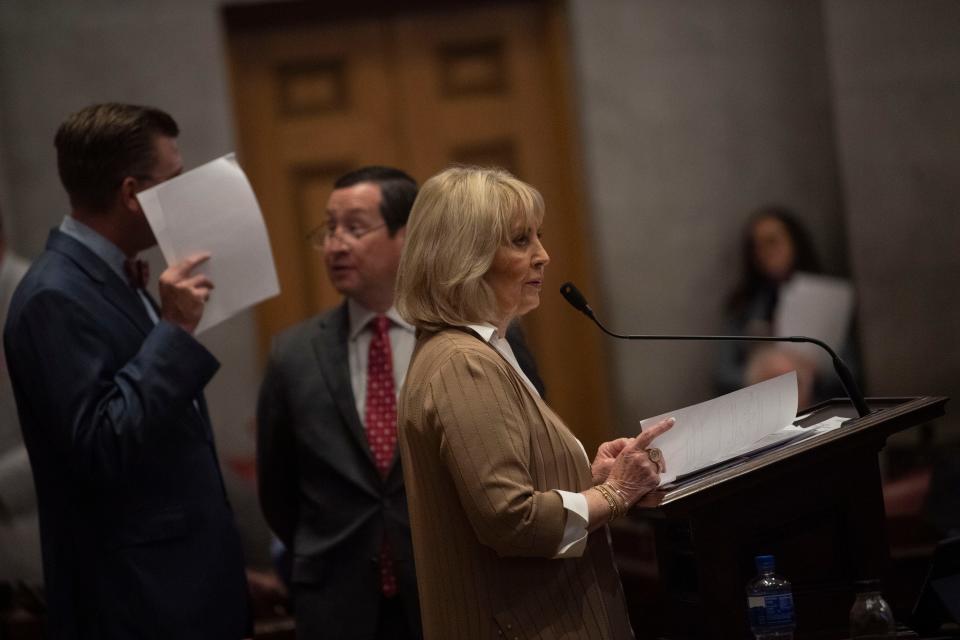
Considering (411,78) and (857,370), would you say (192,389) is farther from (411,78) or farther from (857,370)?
(857,370)

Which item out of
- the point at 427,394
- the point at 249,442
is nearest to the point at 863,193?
the point at 249,442

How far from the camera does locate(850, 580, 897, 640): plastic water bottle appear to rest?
181 centimetres

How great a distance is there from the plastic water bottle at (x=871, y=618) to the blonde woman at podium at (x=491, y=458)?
0.34m

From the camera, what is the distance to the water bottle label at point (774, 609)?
1.82 meters

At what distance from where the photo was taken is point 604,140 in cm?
494

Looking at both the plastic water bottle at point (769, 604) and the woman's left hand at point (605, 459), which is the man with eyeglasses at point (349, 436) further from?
the plastic water bottle at point (769, 604)

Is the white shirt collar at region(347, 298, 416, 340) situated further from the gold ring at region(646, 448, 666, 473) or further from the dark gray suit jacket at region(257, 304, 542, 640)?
the gold ring at region(646, 448, 666, 473)

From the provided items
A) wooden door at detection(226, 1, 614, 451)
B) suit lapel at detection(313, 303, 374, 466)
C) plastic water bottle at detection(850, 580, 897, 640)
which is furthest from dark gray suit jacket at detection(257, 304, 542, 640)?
wooden door at detection(226, 1, 614, 451)

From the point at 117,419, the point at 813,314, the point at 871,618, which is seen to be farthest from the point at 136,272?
the point at 813,314

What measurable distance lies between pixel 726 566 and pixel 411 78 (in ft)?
11.4

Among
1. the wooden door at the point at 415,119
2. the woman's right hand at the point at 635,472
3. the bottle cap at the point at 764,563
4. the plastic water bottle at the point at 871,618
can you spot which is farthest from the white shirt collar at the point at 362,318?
the wooden door at the point at 415,119

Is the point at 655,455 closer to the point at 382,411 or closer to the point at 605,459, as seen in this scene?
the point at 605,459

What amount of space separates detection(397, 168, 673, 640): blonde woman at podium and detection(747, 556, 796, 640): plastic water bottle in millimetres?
198

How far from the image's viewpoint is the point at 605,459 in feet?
6.48
